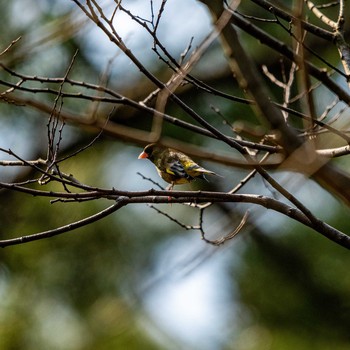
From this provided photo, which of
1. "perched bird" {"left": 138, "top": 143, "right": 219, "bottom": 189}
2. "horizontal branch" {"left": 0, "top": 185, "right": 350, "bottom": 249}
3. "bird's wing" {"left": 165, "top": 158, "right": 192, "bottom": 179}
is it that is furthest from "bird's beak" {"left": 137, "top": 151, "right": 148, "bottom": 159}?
"horizontal branch" {"left": 0, "top": 185, "right": 350, "bottom": 249}

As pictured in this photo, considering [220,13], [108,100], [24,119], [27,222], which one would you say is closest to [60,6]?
[24,119]

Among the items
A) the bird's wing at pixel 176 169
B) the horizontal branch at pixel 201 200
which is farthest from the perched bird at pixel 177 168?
the horizontal branch at pixel 201 200

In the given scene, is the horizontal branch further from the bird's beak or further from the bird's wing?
the bird's beak

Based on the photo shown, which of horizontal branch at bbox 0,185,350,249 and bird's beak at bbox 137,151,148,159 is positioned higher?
bird's beak at bbox 137,151,148,159

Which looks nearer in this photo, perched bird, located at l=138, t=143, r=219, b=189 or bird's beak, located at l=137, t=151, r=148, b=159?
perched bird, located at l=138, t=143, r=219, b=189

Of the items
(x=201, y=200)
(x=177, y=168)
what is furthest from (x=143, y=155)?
(x=201, y=200)

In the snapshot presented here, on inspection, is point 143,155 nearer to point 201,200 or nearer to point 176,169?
point 176,169

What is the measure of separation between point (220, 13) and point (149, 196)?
0.92 m

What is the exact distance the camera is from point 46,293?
5.31 meters

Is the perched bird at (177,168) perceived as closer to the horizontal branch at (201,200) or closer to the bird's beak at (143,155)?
the bird's beak at (143,155)

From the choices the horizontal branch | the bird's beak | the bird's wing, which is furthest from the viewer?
the bird's beak

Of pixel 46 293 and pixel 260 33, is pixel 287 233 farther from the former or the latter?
pixel 260 33

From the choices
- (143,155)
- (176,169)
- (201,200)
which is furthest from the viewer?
(143,155)

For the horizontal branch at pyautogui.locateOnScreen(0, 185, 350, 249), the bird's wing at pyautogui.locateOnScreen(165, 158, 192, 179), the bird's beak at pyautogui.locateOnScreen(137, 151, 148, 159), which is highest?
the bird's beak at pyautogui.locateOnScreen(137, 151, 148, 159)
